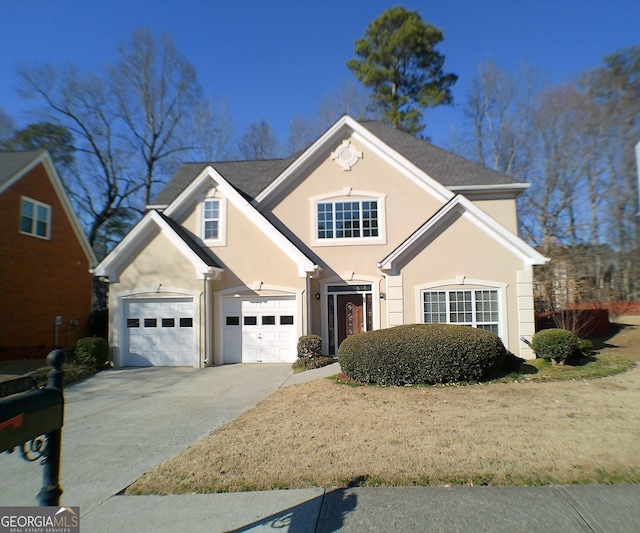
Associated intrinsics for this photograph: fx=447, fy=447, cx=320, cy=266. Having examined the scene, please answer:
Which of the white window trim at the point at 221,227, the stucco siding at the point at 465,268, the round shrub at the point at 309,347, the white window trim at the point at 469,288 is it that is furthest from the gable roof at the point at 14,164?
the white window trim at the point at 469,288

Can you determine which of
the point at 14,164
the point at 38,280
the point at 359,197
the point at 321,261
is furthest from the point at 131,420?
the point at 14,164

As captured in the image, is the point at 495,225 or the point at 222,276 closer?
the point at 495,225

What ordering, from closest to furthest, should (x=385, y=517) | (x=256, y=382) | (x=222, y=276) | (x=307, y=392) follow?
(x=385, y=517), (x=307, y=392), (x=256, y=382), (x=222, y=276)

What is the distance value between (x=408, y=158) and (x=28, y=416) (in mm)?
16688

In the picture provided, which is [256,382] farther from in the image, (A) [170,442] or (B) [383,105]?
(B) [383,105]

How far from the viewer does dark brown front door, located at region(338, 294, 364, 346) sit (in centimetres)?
1573

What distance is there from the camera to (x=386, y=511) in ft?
14.5

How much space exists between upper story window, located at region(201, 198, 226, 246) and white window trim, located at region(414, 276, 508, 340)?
272 inches

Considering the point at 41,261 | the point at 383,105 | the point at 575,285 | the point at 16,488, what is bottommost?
the point at 16,488

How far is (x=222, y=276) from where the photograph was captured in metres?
15.1

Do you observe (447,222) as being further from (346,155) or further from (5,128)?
(5,128)

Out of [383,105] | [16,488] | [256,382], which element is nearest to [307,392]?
[256,382]

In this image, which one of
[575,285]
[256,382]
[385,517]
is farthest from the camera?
[575,285]

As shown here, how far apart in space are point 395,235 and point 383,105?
18.6m
